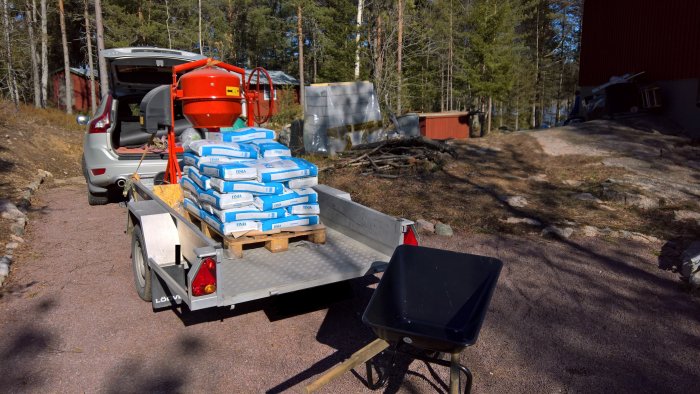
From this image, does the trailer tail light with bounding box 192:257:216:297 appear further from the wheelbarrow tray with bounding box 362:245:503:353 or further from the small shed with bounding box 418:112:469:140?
the small shed with bounding box 418:112:469:140

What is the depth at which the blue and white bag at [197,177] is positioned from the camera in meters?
4.58

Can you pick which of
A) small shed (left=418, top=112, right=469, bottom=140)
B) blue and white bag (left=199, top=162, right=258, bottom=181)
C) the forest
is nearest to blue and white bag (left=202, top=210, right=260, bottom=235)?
blue and white bag (left=199, top=162, right=258, bottom=181)

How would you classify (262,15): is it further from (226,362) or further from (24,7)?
(226,362)

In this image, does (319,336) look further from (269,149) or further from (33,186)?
(33,186)

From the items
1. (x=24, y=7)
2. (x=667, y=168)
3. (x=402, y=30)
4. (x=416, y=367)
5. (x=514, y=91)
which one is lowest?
(x=416, y=367)

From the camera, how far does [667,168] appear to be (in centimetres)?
1128

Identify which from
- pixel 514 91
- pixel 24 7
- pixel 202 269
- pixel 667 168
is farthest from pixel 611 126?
pixel 24 7

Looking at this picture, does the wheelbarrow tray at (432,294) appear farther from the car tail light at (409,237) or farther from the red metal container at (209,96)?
the red metal container at (209,96)

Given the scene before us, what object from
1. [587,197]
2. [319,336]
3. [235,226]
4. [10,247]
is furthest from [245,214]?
[587,197]

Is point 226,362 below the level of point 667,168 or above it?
below

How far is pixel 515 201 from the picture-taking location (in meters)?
8.95

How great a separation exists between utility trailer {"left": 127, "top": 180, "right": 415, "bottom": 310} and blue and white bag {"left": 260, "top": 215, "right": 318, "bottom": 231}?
0.21 m

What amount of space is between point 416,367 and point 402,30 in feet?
88.2

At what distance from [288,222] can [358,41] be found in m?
24.9
